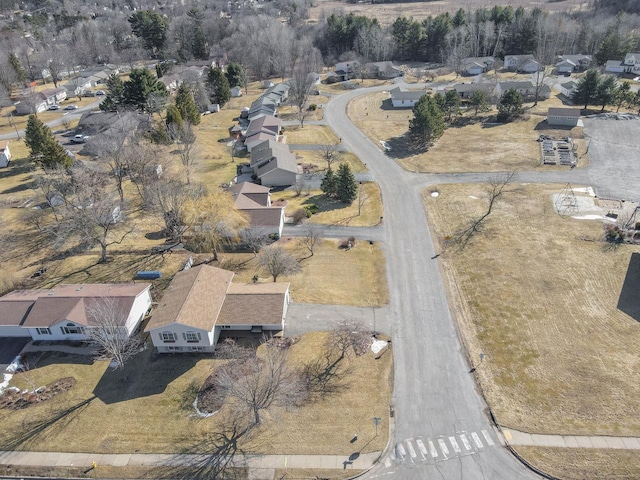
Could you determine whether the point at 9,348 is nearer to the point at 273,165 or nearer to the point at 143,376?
the point at 143,376

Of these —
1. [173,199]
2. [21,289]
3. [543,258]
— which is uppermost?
[173,199]

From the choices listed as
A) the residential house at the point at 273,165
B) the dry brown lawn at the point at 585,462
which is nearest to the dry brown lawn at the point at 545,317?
the dry brown lawn at the point at 585,462

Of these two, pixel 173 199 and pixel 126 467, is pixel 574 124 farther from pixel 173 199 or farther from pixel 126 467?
pixel 126 467

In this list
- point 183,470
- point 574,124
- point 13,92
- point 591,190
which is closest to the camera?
point 183,470

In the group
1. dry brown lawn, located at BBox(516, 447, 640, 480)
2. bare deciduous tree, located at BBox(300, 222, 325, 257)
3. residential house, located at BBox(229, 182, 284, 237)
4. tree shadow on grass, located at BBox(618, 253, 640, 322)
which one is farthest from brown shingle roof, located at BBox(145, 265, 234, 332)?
tree shadow on grass, located at BBox(618, 253, 640, 322)

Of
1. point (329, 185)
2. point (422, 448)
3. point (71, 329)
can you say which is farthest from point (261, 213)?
point (422, 448)

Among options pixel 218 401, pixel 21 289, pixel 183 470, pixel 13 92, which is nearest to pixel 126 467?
pixel 183 470

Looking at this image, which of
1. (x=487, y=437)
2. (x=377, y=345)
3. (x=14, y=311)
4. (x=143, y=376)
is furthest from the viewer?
(x=14, y=311)

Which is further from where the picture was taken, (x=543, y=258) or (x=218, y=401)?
(x=543, y=258)
